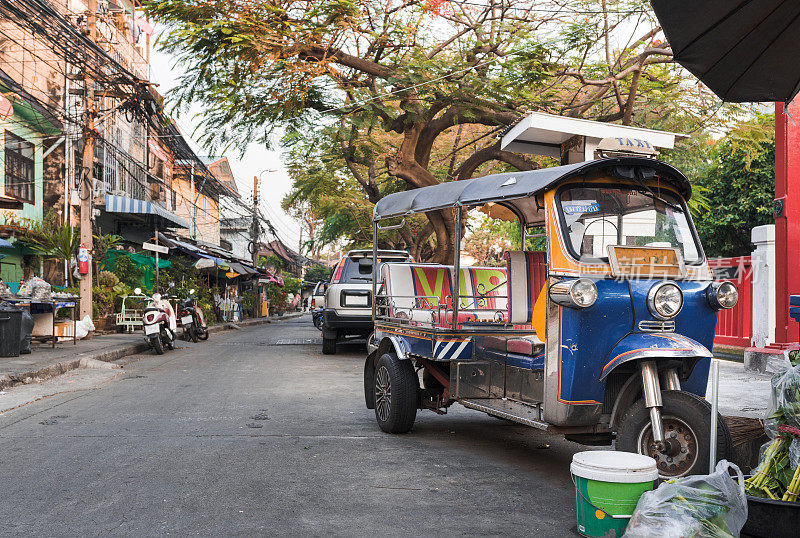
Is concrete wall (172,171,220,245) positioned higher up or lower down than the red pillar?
higher up

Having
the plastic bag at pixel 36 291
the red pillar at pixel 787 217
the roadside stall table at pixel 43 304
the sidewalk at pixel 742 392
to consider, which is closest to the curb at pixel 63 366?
the roadside stall table at pixel 43 304

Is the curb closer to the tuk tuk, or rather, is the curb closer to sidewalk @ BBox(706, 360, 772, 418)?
the tuk tuk

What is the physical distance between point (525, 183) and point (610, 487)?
8.04 ft

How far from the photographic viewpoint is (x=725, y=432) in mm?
4117

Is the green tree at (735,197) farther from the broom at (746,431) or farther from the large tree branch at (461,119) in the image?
the broom at (746,431)

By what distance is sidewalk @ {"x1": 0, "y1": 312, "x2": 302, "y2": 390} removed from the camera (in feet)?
34.2

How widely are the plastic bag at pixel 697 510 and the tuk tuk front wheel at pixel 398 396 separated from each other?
133 inches

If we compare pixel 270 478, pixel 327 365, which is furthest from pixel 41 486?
pixel 327 365

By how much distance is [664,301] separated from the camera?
464 cm

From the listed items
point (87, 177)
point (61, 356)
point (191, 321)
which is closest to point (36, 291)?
point (61, 356)

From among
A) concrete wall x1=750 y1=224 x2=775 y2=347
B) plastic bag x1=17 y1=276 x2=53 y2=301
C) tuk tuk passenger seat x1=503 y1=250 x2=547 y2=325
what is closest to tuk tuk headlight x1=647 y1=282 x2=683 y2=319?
tuk tuk passenger seat x1=503 y1=250 x2=547 y2=325

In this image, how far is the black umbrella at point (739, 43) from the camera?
3.48 meters

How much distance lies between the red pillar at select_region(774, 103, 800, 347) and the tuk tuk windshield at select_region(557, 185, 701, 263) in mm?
6643

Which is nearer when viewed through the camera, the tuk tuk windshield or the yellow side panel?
the tuk tuk windshield
